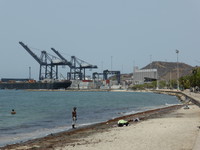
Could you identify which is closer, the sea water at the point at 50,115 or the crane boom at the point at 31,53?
the sea water at the point at 50,115

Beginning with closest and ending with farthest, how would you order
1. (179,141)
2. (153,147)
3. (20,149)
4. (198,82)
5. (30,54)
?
(153,147) → (179,141) → (20,149) → (198,82) → (30,54)

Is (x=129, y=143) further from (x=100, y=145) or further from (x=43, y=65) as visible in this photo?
(x=43, y=65)

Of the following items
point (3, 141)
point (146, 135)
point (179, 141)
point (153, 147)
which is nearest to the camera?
point (153, 147)

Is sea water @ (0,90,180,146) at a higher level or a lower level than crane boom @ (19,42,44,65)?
lower

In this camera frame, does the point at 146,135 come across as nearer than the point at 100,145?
No

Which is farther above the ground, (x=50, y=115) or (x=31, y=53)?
(x=31, y=53)

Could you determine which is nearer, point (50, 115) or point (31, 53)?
point (50, 115)

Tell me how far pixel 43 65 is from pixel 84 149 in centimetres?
17418

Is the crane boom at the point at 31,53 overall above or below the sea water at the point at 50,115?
above

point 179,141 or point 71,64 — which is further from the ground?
point 71,64

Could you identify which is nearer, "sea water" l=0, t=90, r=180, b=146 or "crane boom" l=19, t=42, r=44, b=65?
"sea water" l=0, t=90, r=180, b=146

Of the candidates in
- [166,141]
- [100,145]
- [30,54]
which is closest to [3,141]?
[100,145]

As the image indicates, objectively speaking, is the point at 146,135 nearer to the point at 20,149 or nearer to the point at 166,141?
the point at 166,141

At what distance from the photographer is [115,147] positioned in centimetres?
1291
